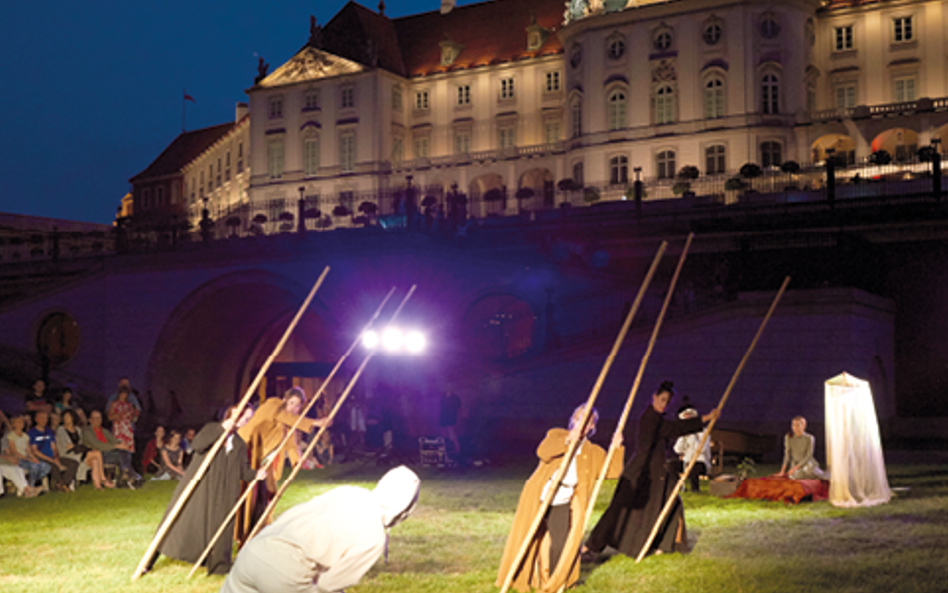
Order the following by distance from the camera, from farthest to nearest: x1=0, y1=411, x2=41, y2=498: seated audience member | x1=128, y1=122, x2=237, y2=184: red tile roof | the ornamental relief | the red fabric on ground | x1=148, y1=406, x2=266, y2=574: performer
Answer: x1=128, y1=122, x2=237, y2=184: red tile roof
the ornamental relief
x1=0, y1=411, x2=41, y2=498: seated audience member
the red fabric on ground
x1=148, y1=406, x2=266, y2=574: performer

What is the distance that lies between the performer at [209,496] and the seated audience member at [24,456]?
7.15m

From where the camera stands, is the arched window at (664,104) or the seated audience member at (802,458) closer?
the seated audience member at (802,458)

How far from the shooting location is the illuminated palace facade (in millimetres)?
51469

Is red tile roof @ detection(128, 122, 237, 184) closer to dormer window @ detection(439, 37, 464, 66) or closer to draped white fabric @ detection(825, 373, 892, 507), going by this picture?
dormer window @ detection(439, 37, 464, 66)

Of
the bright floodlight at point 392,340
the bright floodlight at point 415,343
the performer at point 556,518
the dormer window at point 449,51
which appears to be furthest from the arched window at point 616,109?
the performer at point 556,518

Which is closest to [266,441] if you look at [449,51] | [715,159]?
[715,159]

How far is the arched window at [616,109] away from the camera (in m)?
54.8

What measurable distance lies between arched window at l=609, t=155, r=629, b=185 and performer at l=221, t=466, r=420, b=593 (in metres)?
49.8

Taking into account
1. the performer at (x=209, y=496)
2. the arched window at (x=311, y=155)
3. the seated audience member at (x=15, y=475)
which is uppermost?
the arched window at (x=311, y=155)

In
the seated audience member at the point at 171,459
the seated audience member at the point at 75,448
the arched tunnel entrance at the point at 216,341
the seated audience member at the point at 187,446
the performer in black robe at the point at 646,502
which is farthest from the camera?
the arched tunnel entrance at the point at 216,341

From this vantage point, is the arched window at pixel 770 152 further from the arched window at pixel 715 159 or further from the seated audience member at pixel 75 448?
the seated audience member at pixel 75 448

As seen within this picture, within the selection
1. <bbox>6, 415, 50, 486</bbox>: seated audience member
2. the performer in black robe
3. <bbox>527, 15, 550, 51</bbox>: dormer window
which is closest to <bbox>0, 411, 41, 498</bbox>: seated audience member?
<bbox>6, 415, 50, 486</bbox>: seated audience member

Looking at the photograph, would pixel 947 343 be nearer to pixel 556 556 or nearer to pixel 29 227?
pixel 556 556

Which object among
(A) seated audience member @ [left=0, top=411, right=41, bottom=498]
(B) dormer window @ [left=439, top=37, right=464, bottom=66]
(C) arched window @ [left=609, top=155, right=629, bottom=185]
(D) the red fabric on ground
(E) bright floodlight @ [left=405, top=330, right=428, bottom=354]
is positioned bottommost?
(D) the red fabric on ground
